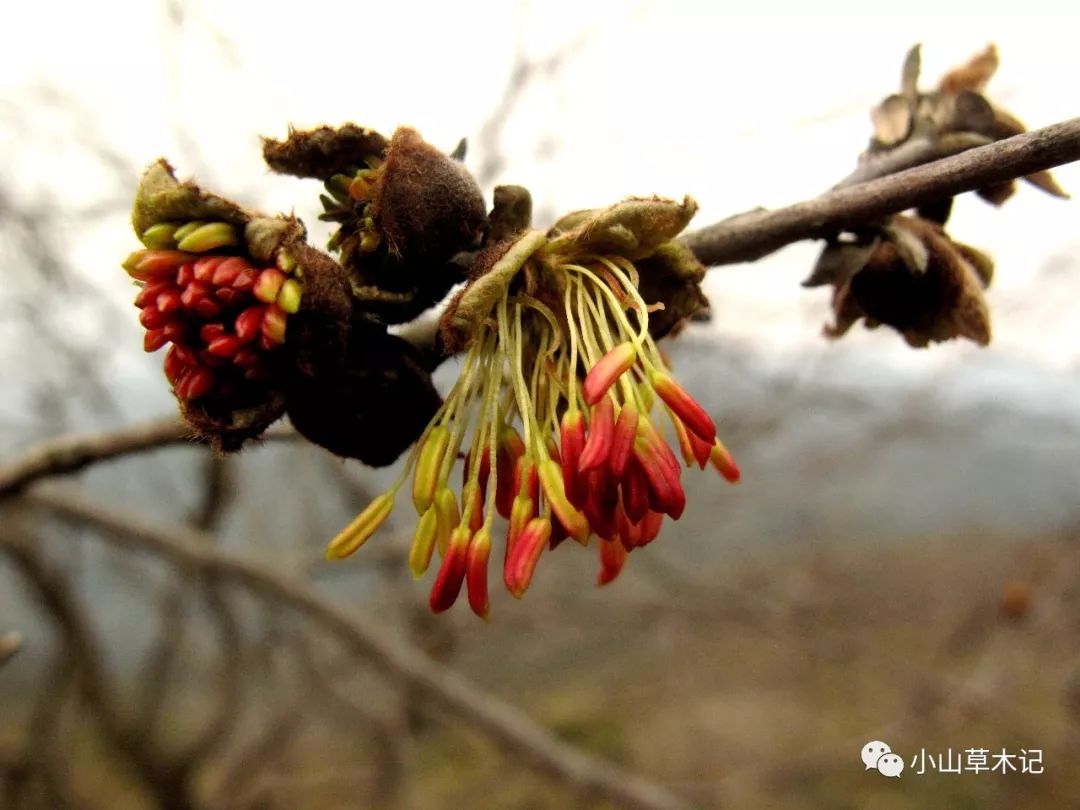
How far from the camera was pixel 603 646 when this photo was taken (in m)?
10.6

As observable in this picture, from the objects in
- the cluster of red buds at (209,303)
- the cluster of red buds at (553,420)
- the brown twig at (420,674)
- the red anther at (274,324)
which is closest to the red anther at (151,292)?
the cluster of red buds at (209,303)

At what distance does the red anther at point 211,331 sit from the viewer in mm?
829

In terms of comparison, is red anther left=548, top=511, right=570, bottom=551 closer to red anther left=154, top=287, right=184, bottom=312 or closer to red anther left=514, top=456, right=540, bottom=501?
red anther left=514, top=456, right=540, bottom=501

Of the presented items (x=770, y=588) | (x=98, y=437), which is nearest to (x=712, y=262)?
(x=98, y=437)

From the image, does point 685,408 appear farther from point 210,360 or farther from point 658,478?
point 210,360

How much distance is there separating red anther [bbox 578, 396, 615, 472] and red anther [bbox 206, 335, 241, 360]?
→ 0.37 m

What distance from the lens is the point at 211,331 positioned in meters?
0.83

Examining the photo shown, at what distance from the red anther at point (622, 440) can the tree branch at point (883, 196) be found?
1.05ft

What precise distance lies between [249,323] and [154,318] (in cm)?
10

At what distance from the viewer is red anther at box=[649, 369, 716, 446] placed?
89 centimetres

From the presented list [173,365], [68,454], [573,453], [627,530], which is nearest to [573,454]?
[573,453]

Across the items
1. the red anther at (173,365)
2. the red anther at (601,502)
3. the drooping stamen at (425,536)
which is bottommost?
the drooping stamen at (425,536)

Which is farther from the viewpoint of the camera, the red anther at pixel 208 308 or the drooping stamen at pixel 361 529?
the drooping stamen at pixel 361 529

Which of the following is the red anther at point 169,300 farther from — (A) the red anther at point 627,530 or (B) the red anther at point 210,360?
(A) the red anther at point 627,530
